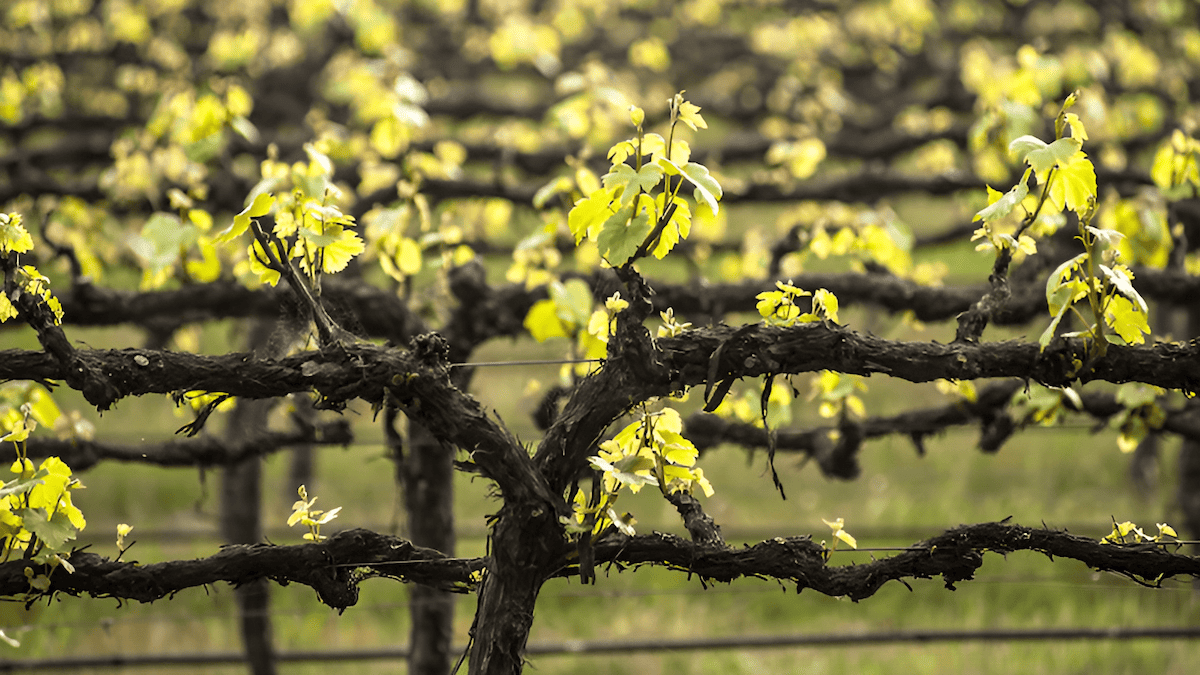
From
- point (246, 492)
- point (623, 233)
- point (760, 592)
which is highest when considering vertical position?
point (623, 233)

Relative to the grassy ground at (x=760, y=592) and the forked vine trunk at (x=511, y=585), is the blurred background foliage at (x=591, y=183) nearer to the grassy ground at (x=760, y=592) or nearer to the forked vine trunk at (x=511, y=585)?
the grassy ground at (x=760, y=592)

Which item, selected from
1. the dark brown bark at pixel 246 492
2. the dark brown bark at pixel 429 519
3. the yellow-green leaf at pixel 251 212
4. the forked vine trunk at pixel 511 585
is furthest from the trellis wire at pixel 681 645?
the yellow-green leaf at pixel 251 212

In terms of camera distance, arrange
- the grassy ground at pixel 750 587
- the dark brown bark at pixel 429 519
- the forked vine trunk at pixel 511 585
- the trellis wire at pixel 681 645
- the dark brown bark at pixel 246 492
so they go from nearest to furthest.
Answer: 1. the forked vine trunk at pixel 511 585
2. the dark brown bark at pixel 429 519
3. the trellis wire at pixel 681 645
4. the dark brown bark at pixel 246 492
5. the grassy ground at pixel 750 587

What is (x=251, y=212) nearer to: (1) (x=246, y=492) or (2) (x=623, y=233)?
(2) (x=623, y=233)

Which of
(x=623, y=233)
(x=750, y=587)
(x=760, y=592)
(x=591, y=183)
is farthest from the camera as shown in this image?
(x=760, y=592)

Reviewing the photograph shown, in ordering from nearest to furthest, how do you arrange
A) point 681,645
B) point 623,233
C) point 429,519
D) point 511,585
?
1. point 623,233
2. point 511,585
3. point 429,519
4. point 681,645

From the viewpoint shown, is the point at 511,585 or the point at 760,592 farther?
the point at 760,592

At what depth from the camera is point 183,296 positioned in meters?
3.40

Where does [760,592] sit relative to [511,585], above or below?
below

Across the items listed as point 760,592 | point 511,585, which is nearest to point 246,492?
point 760,592

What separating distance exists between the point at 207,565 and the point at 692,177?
4.58 feet

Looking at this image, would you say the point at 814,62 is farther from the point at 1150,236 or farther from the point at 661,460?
the point at 661,460

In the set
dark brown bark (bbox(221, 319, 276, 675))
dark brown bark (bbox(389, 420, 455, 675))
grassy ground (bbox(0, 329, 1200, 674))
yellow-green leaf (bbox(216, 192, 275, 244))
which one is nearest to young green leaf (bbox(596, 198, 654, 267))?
yellow-green leaf (bbox(216, 192, 275, 244))

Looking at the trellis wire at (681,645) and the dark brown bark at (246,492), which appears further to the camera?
the dark brown bark at (246,492)
